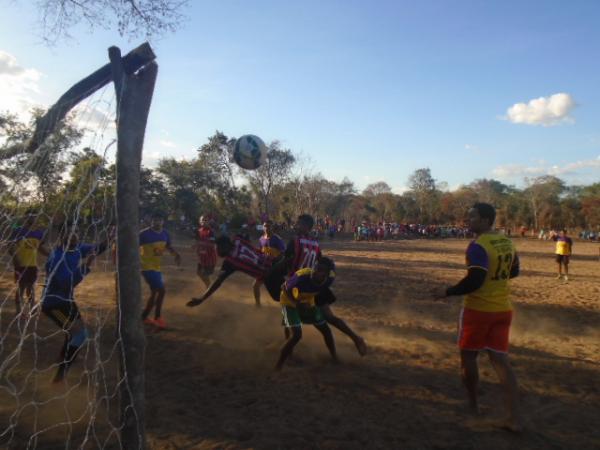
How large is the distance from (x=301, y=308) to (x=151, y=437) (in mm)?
2118

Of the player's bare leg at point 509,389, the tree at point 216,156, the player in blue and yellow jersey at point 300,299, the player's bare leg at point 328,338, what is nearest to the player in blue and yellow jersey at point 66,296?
the player in blue and yellow jersey at point 300,299

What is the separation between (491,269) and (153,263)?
16.1 ft

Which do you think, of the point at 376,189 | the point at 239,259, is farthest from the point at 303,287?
the point at 376,189

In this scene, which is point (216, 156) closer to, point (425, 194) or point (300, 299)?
point (300, 299)

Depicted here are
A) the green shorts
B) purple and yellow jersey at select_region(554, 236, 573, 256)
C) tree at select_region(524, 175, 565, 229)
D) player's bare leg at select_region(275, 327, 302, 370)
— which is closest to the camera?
player's bare leg at select_region(275, 327, 302, 370)

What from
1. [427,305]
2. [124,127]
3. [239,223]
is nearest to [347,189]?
[239,223]

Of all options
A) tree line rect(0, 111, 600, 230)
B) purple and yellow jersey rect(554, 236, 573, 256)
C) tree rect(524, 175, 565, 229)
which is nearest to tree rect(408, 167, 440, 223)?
tree line rect(0, 111, 600, 230)

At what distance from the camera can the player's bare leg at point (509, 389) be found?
3.68 metres

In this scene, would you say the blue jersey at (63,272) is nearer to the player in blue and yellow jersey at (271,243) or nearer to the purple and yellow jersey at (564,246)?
the player in blue and yellow jersey at (271,243)

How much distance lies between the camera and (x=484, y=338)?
3.77 m

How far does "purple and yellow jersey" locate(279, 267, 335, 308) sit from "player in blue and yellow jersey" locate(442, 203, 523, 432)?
1599 millimetres

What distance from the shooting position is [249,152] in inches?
276

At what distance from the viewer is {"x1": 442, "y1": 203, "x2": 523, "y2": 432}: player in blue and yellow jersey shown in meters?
3.70

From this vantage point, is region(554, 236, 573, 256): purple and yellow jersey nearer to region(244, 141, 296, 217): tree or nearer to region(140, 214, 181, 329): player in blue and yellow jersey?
region(140, 214, 181, 329): player in blue and yellow jersey
